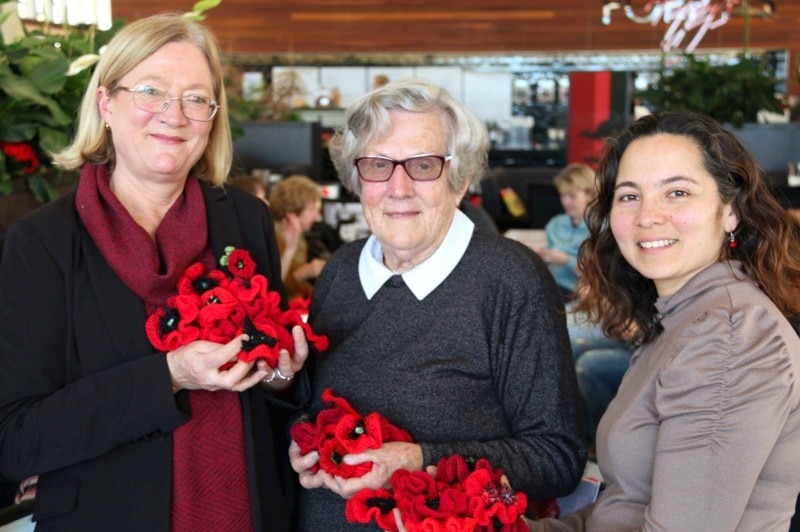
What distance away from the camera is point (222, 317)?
1.48m

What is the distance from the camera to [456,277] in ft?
5.60

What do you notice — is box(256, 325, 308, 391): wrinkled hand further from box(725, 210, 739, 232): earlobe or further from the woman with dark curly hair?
box(725, 210, 739, 232): earlobe

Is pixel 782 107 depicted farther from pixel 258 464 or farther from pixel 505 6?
→ pixel 258 464

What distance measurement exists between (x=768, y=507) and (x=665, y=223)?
1.42ft

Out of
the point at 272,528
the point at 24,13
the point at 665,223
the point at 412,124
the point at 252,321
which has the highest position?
the point at 24,13

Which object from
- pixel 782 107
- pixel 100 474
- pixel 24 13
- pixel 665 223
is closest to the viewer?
pixel 665 223

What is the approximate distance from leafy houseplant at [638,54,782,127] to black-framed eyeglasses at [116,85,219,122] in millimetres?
5462

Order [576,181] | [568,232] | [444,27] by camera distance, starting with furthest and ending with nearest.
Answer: [444,27] < [576,181] < [568,232]

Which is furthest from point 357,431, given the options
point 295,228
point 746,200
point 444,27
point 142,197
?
point 444,27

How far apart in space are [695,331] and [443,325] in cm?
50

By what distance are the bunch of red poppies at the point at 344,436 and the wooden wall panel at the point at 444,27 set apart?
32.6ft

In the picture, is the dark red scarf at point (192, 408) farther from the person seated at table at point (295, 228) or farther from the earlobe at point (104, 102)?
the person seated at table at point (295, 228)

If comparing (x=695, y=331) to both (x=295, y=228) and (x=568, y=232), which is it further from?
(x=568, y=232)

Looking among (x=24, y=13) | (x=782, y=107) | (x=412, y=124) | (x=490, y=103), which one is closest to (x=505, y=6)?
(x=490, y=103)
